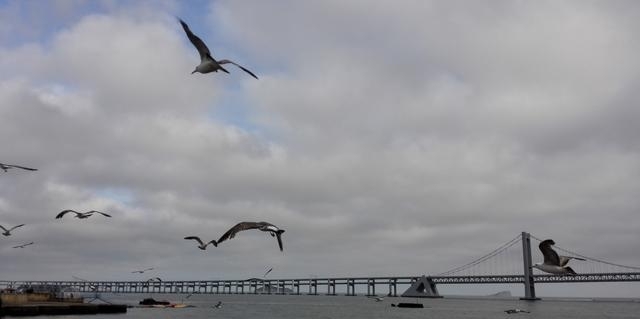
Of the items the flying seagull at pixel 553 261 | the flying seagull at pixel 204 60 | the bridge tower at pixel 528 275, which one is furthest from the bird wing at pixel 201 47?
the bridge tower at pixel 528 275

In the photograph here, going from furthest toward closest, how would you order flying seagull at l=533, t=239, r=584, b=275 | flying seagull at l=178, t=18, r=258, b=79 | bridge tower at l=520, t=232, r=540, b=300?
bridge tower at l=520, t=232, r=540, b=300
flying seagull at l=533, t=239, r=584, b=275
flying seagull at l=178, t=18, r=258, b=79

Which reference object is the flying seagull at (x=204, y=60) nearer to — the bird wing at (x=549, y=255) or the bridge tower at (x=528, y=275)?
the bird wing at (x=549, y=255)

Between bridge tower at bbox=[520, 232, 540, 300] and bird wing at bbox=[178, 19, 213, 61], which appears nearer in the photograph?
bird wing at bbox=[178, 19, 213, 61]

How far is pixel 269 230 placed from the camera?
14.6m

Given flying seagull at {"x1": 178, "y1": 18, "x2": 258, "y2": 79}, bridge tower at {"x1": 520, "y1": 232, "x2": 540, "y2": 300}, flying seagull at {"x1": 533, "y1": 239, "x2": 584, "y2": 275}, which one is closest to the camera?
flying seagull at {"x1": 178, "y1": 18, "x2": 258, "y2": 79}

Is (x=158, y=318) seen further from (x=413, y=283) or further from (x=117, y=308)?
(x=413, y=283)

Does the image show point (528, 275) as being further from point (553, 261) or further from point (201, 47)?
point (201, 47)

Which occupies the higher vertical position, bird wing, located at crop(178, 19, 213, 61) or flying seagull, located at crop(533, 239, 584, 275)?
bird wing, located at crop(178, 19, 213, 61)

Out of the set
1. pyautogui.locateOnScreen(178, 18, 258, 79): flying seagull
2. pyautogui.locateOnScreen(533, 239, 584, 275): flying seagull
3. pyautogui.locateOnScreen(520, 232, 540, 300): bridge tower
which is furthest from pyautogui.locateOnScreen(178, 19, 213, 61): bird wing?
pyautogui.locateOnScreen(520, 232, 540, 300): bridge tower

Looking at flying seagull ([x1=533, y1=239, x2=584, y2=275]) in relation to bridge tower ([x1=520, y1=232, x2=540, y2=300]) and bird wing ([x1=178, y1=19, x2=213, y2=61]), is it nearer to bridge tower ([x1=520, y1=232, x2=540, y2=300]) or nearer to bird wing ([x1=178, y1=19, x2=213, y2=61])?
bird wing ([x1=178, y1=19, x2=213, y2=61])

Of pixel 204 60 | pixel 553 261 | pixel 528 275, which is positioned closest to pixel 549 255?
pixel 553 261

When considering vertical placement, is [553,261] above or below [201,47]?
below

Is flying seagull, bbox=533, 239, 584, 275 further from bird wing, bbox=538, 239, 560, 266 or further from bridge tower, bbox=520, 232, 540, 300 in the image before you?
bridge tower, bbox=520, 232, 540, 300

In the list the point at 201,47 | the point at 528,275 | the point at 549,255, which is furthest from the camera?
the point at 528,275
